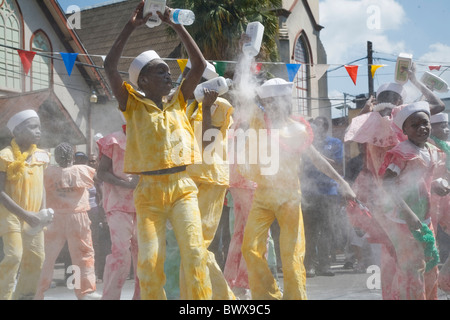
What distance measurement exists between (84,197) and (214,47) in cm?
565

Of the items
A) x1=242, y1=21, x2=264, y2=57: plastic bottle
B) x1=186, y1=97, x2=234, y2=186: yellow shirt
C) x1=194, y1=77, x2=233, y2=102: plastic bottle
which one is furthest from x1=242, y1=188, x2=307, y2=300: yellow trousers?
x1=242, y1=21, x2=264, y2=57: plastic bottle

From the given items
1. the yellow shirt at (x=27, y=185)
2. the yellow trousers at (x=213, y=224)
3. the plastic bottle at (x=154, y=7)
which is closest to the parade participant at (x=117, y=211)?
the yellow shirt at (x=27, y=185)

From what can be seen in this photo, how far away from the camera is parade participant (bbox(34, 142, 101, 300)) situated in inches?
227

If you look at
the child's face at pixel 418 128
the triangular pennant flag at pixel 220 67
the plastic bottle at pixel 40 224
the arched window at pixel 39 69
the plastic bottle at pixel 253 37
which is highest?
the arched window at pixel 39 69

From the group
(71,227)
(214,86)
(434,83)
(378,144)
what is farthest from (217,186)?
(434,83)

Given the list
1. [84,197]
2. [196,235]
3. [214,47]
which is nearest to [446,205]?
[196,235]

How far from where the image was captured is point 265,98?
4742mm

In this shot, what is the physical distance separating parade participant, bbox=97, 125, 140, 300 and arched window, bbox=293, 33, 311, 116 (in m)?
4.51

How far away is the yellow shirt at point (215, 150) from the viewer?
462cm

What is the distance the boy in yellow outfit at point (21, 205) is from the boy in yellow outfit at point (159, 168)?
1428 mm

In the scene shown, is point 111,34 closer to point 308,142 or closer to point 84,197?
point 84,197

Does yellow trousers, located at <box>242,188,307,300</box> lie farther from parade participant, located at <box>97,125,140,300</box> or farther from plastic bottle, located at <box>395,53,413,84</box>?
plastic bottle, located at <box>395,53,413,84</box>

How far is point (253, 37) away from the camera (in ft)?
16.4

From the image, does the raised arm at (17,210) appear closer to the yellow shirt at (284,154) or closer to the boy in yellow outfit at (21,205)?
the boy in yellow outfit at (21,205)
